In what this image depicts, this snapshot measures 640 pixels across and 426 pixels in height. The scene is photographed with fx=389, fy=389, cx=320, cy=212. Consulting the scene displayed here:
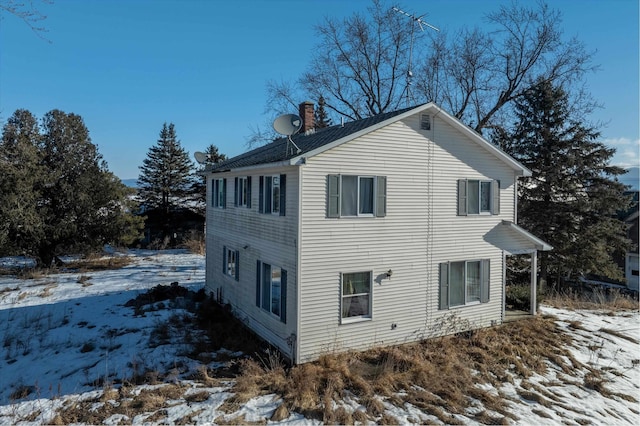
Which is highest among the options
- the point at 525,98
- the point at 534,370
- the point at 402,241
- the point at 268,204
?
the point at 525,98

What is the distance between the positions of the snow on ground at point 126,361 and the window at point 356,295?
269 centimetres

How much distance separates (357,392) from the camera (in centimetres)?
843

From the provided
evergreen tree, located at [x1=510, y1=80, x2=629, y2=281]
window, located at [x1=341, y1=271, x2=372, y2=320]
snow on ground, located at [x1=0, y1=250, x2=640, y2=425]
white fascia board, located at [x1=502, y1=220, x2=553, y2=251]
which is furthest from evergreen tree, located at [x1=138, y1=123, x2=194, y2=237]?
white fascia board, located at [x1=502, y1=220, x2=553, y2=251]

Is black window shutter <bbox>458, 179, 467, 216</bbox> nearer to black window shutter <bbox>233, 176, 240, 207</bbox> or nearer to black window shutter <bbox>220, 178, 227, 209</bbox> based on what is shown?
black window shutter <bbox>233, 176, 240, 207</bbox>

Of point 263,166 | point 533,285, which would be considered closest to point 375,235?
point 263,166

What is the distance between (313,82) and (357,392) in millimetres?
22594

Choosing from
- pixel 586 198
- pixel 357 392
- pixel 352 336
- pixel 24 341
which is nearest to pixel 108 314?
pixel 24 341

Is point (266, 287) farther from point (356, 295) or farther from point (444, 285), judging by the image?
point (444, 285)

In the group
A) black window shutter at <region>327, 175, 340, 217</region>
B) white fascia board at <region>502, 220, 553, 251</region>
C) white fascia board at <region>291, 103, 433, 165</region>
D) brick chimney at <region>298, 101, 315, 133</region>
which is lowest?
white fascia board at <region>502, 220, 553, 251</region>

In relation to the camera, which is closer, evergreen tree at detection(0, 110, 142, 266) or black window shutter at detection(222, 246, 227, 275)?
black window shutter at detection(222, 246, 227, 275)

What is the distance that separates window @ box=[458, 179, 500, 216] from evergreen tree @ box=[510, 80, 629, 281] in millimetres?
11355

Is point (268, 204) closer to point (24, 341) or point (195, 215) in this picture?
point (24, 341)

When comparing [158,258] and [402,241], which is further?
[158,258]

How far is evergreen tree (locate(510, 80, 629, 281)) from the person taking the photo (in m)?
21.8
